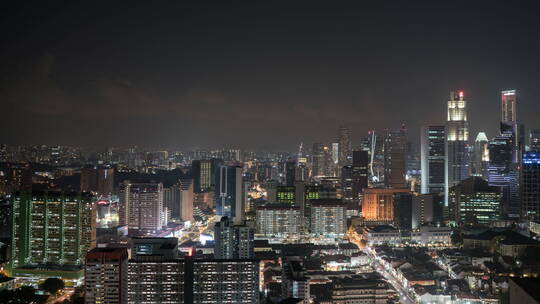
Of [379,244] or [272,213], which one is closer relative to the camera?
[379,244]

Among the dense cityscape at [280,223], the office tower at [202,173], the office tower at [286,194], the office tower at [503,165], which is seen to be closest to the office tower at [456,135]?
the dense cityscape at [280,223]

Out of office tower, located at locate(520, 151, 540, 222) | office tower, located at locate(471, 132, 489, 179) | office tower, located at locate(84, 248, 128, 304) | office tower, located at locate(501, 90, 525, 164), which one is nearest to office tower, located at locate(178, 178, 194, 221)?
office tower, located at locate(84, 248, 128, 304)

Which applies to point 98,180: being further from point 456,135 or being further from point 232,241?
point 456,135

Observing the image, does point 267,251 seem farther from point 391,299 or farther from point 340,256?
point 391,299

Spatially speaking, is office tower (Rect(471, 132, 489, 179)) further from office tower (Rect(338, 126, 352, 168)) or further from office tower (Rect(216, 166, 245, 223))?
office tower (Rect(216, 166, 245, 223))

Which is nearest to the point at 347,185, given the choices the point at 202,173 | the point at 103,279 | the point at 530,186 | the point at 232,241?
the point at 202,173

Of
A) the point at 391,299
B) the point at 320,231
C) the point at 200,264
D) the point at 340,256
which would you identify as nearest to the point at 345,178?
the point at 320,231

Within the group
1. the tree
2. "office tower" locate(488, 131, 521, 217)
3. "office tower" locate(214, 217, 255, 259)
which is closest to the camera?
the tree
